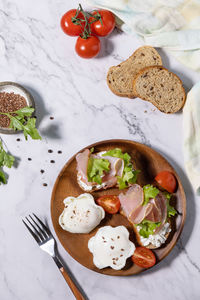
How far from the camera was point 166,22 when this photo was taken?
242 cm

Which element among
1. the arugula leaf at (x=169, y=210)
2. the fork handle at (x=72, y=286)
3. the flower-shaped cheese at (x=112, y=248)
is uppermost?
the arugula leaf at (x=169, y=210)

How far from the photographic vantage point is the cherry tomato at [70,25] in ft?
7.78

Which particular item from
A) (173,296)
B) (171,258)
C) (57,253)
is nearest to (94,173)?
(57,253)

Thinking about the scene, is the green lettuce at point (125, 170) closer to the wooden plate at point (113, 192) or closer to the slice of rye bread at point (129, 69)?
the wooden plate at point (113, 192)

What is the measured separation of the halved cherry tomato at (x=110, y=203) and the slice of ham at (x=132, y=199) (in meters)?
0.04

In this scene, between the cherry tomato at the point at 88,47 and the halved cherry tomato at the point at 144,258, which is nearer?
the halved cherry tomato at the point at 144,258

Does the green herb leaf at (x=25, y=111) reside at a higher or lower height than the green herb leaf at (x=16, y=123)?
higher

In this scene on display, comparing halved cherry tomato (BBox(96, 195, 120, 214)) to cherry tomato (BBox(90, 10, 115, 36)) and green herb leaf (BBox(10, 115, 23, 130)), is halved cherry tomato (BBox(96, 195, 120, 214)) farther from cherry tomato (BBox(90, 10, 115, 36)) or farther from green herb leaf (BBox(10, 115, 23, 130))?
cherry tomato (BBox(90, 10, 115, 36))

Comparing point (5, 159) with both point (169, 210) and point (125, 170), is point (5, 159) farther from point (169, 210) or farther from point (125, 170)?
point (169, 210)

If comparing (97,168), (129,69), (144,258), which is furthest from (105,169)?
(129,69)

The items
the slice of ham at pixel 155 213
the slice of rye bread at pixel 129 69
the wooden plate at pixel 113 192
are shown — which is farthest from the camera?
the slice of rye bread at pixel 129 69

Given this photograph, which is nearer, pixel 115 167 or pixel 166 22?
pixel 115 167

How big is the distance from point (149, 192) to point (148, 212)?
0.11 m

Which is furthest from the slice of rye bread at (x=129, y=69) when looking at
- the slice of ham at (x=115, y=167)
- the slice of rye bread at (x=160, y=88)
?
the slice of ham at (x=115, y=167)
